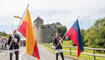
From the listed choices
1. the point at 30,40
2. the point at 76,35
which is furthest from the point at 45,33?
the point at 30,40

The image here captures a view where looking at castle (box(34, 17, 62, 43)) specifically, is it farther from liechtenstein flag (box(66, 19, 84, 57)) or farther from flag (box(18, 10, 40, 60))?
flag (box(18, 10, 40, 60))

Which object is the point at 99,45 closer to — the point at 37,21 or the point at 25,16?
the point at 25,16

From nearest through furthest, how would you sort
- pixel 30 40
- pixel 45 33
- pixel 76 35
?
pixel 30 40 < pixel 76 35 < pixel 45 33

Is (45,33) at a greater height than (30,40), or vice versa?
(45,33)

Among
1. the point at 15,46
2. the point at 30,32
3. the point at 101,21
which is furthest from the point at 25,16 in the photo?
the point at 101,21

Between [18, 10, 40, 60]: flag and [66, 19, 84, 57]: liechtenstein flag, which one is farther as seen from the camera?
[66, 19, 84, 57]: liechtenstein flag

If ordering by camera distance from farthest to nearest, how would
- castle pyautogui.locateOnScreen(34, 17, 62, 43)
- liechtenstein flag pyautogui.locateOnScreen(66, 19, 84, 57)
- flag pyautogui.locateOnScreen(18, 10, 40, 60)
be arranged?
castle pyautogui.locateOnScreen(34, 17, 62, 43)
liechtenstein flag pyautogui.locateOnScreen(66, 19, 84, 57)
flag pyautogui.locateOnScreen(18, 10, 40, 60)

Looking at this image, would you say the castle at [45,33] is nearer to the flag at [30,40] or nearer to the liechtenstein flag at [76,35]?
the liechtenstein flag at [76,35]

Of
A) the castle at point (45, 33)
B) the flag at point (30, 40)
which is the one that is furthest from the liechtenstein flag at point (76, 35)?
the castle at point (45, 33)

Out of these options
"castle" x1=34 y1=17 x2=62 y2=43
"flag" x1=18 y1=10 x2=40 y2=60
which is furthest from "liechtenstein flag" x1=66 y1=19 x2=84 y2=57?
"castle" x1=34 y1=17 x2=62 y2=43

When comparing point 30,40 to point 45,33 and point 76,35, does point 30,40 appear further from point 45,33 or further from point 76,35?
point 45,33

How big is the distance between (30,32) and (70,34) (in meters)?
2.93

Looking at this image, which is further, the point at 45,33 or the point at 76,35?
the point at 45,33

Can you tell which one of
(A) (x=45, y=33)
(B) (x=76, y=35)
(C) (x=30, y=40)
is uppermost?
(A) (x=45, y=33)
